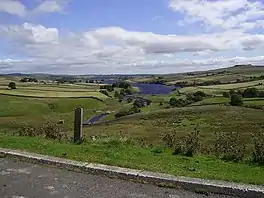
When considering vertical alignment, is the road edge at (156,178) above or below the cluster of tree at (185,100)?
above

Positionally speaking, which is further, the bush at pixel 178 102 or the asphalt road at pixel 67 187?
the bush at pixel 178 102

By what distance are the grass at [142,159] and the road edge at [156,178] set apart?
18.3 inches

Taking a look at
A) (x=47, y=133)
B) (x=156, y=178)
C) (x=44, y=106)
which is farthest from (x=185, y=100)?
(x=156, y=178)

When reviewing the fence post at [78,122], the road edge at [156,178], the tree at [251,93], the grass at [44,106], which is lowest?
the grass at [44,106]

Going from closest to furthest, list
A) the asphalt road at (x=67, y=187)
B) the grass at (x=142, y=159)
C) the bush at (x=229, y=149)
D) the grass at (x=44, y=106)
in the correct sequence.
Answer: the asphalt road at (x=67, y=187) → the grass at (x=142, y=159) → the bush at (x=229, y=149) → the grass at (x=44, y=106)

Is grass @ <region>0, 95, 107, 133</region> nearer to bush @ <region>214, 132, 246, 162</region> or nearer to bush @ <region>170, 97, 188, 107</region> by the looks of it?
bush @ <region>170, 97, 188, 107</region>

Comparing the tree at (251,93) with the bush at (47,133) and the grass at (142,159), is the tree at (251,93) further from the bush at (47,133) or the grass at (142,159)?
the grass at (142,159)

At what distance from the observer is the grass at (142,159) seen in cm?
740

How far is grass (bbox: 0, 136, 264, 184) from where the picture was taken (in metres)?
7.40

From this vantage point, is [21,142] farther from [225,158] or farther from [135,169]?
[225,158]

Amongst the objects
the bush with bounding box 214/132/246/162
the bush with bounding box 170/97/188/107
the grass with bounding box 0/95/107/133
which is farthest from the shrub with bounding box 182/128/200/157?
the bush with bounding box 170/97/188/107

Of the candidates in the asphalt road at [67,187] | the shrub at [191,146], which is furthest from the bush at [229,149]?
the asphalt road at [67,187]

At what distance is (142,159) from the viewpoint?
28.6 ft

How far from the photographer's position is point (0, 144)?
10461 millimetres
